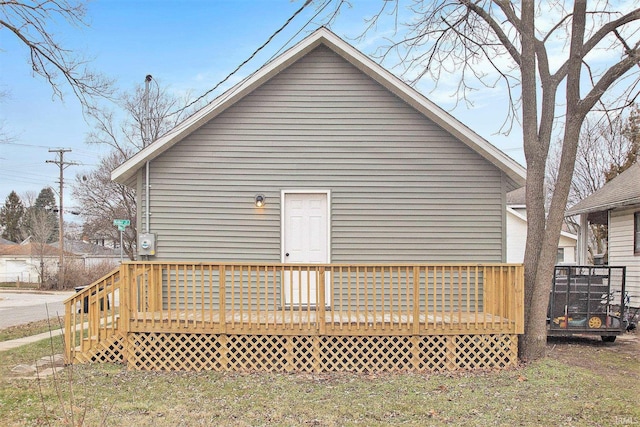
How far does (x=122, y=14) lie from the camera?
938 centimetres

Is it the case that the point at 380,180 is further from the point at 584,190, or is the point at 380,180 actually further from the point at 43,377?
the point at 584,190

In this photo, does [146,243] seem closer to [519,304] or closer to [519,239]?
[519,304]

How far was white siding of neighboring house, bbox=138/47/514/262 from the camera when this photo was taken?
8445mm

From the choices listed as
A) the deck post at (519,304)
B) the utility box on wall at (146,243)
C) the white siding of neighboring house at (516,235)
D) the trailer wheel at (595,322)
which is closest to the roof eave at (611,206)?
the trailer wheel at (595,322)

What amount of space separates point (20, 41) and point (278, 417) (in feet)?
25.4

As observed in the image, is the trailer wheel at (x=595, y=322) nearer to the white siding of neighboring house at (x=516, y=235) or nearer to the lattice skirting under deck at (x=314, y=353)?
the lattice skirting under deck at (x=314, y=353)

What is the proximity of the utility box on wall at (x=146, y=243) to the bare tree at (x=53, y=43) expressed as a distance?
2864 mm

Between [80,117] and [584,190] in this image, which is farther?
[584,190]

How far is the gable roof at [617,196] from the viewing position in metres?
11.9

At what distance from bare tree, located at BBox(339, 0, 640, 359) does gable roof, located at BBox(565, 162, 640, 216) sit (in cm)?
435

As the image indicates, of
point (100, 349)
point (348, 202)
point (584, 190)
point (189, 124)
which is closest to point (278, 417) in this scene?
point (100, 349)

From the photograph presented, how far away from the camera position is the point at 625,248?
1268 centimetres

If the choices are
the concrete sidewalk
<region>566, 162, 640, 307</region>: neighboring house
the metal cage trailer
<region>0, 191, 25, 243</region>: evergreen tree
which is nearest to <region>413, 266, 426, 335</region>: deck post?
the metal cage trailer

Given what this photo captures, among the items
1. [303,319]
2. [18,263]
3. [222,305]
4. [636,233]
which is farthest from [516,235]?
[18,263]
